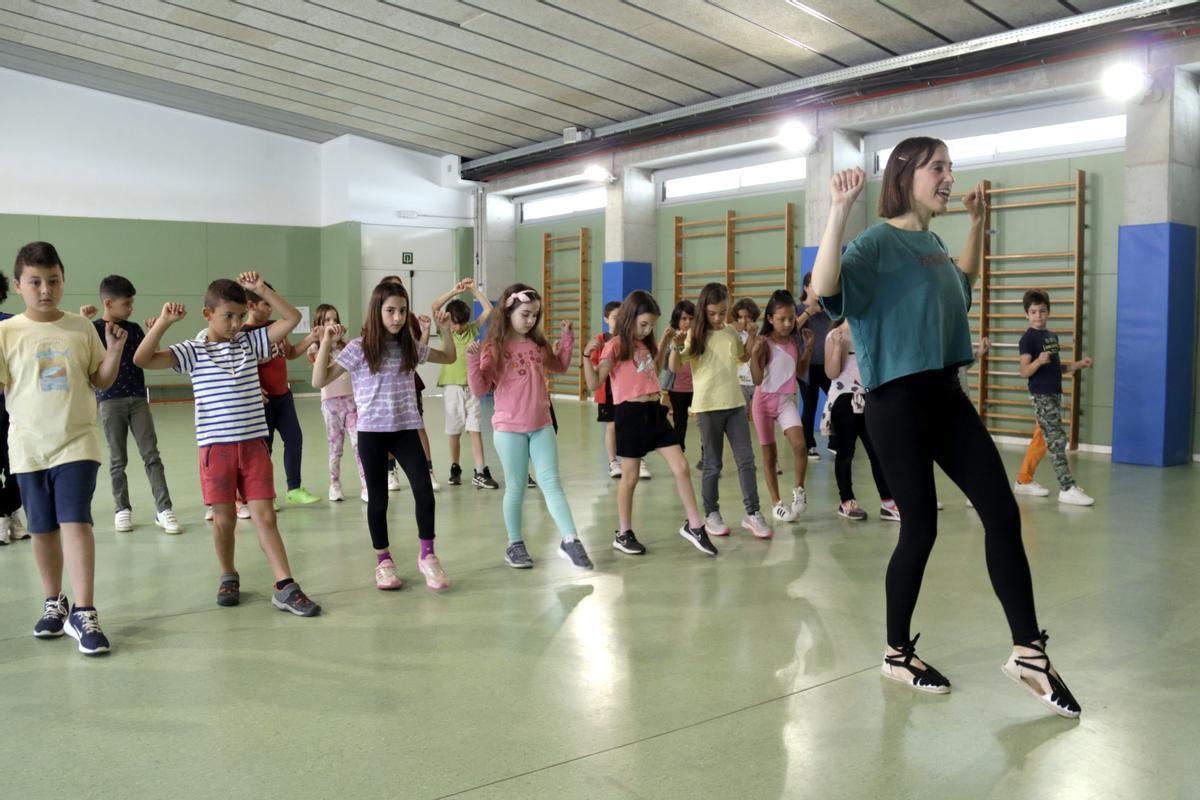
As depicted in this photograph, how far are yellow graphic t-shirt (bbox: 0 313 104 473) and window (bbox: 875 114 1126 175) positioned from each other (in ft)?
23.0

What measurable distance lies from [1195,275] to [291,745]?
821 cm

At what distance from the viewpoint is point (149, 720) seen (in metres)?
2.72

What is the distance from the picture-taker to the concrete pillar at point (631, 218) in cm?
1297

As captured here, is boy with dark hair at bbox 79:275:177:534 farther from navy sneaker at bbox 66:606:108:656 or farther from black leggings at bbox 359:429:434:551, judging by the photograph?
navy sneaker at bbox 66:606:108:656

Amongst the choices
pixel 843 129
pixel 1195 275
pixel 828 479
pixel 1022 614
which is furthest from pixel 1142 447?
pixel 1022 614

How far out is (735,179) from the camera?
1216 cm

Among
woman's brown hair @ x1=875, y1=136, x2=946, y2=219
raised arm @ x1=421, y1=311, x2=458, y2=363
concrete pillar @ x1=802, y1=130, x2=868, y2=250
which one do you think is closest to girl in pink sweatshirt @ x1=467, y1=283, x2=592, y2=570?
raised arm @ x1=421, y1=311, x2=458, y2=363

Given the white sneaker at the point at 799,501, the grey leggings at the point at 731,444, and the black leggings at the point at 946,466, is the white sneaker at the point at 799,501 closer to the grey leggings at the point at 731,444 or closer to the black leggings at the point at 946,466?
the grey leggings at the point at 731,444

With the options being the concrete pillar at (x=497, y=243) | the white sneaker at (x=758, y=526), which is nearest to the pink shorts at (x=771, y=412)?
the white sneaker at (x=758, y=526)

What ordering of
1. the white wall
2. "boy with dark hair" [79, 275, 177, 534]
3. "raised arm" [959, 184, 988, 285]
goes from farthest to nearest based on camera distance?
1. the white wall
2. "boy with dark hair" [79, 275, 177, 534]
3. "raised arm" [959, 184, 988, 285]

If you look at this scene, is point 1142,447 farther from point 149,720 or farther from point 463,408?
point 149,720

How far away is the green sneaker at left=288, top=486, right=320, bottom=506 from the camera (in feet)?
20.4

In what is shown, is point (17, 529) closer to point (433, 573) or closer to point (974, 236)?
point (433, 573)

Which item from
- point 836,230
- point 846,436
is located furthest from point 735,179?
point 836,230
